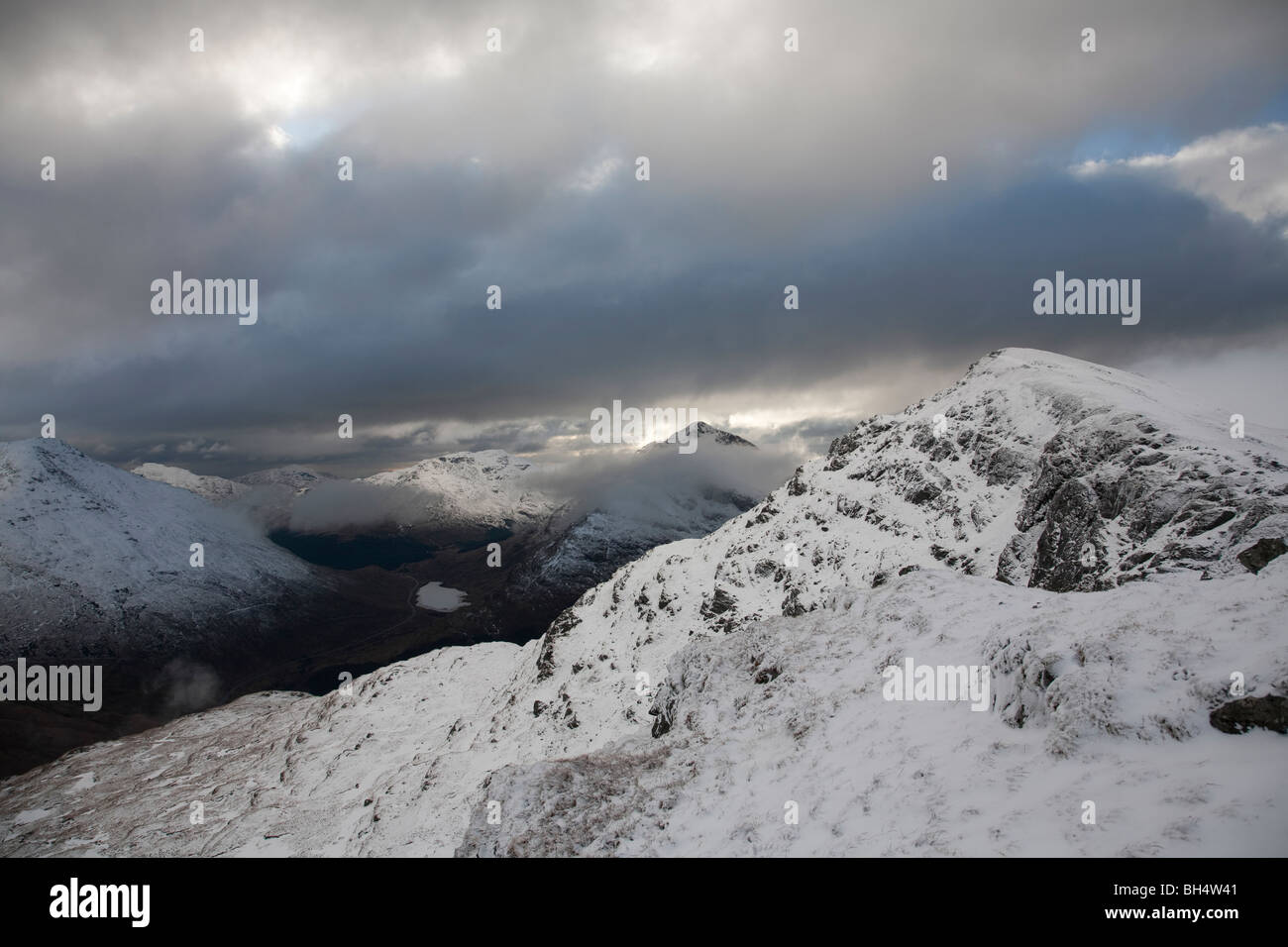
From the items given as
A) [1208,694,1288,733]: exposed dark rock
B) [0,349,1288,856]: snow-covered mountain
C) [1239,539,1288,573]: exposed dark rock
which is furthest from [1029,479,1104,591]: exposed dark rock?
[1208,694,1288,733]: exposed dark rock

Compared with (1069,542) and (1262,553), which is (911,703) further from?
(1069,542)

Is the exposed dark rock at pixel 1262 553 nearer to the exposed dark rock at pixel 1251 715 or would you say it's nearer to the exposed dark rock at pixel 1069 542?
the exposed dark rock at pixel 1069 542

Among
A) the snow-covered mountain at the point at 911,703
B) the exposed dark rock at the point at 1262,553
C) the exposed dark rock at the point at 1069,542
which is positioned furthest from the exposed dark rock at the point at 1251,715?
the exposed dark rock at the point at 1069,542

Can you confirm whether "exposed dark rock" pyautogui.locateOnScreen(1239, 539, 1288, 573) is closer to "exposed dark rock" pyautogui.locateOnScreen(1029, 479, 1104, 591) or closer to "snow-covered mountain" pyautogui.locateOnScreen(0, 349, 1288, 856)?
"snow-covered mountain" pyautogui.locateOnScreen(0, 349, 1288, 856)

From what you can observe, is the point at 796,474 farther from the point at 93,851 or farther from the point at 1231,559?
the point at 93,851

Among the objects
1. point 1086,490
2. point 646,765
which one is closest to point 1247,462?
point 1086,490

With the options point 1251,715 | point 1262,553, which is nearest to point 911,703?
point 1251,715
